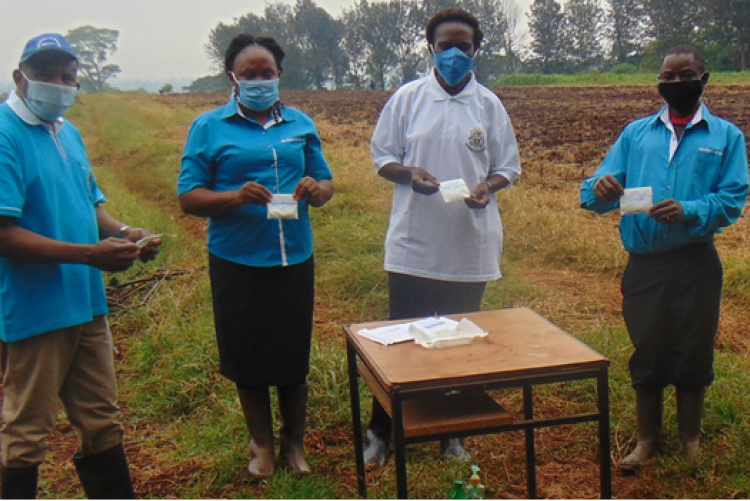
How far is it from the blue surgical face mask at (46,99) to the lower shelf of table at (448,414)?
4.49ft

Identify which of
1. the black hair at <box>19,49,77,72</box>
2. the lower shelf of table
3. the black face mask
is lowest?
the lower shelf of table

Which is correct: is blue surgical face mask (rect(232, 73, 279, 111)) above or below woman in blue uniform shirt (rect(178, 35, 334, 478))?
above

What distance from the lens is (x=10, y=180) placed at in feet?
7.31

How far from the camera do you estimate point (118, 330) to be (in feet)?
17.7

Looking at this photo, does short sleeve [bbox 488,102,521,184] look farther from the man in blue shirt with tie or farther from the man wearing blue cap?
the man wearing blue cap

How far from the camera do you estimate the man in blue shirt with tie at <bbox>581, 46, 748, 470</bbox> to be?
2.88 m

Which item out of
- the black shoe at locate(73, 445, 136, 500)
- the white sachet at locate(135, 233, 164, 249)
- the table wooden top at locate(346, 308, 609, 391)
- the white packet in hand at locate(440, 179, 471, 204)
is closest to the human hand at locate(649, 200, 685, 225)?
the table wooden top at locate(346, 308, 609, 391)

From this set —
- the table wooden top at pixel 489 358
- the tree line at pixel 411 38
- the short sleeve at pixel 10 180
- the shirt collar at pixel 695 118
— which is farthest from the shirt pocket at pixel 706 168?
the tree line at pixel 411 38

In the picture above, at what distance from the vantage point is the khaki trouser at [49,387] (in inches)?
93.4

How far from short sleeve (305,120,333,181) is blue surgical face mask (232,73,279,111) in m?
0.23

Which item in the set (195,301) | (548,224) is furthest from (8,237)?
(548,224)

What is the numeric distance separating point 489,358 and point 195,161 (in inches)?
52.2

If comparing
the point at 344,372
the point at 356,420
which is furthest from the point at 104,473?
the point at 344,372

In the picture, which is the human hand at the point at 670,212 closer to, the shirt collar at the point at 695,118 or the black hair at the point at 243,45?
the shirt collar at the point at 695,118
